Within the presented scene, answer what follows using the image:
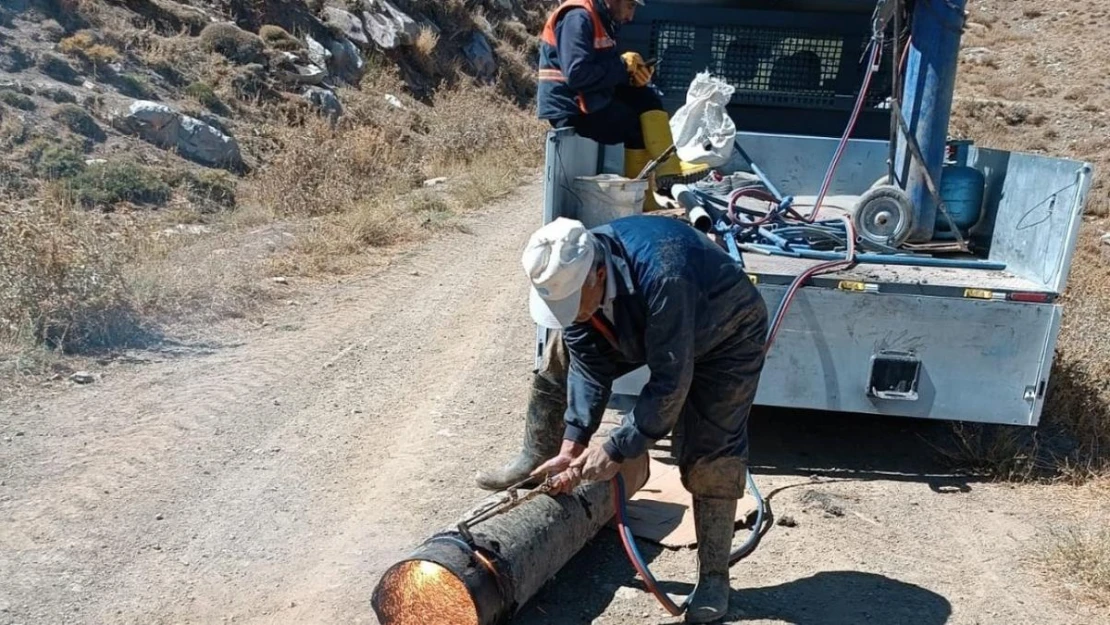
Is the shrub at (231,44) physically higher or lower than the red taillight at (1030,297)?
higher

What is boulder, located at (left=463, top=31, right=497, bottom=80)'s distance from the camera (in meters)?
22.9

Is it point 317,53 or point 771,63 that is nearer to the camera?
point 771,63

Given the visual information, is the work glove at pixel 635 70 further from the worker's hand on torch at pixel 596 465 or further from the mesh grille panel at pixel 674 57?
the worker's hand on torch at pixel 596 465

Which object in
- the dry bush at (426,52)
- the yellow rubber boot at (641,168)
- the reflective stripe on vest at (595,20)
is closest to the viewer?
the reflective stripe on vest at (595,20)

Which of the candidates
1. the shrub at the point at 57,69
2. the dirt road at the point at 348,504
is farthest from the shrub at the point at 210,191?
the dirt road at the point at 348,504

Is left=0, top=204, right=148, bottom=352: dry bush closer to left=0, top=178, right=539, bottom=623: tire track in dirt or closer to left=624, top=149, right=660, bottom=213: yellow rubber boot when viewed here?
left=0, top=178, right=539, bottom=623: tire track in dirt

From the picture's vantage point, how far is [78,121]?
37.3 ft

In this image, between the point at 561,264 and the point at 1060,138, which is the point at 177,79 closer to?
the point at 561,264

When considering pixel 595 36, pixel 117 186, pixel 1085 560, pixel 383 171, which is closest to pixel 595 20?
pixel 595 36

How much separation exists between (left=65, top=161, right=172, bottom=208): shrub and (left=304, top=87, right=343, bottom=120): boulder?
4.95m

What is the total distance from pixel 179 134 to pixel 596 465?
409 inches

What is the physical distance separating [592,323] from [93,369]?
3729 mm

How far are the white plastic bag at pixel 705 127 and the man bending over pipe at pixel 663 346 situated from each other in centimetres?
244

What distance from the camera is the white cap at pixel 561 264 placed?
9.44ft
